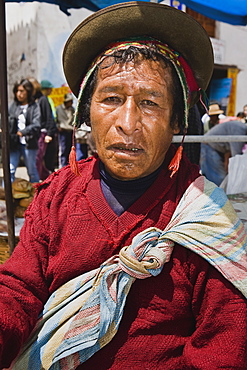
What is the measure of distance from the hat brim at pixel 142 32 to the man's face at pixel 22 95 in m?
5.33

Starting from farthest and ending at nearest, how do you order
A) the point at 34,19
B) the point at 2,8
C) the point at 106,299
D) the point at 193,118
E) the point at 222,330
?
the point at 34,19 → the point at 193,118 → the point at 2,8 → the point at 106,299 → the point at 222,330

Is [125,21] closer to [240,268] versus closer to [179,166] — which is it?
[179,166]

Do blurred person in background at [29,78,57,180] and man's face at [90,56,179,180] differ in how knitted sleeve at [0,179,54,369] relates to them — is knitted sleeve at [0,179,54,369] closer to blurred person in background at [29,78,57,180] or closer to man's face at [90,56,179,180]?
man's face at [90,56,179,180]

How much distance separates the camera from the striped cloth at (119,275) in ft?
4.34

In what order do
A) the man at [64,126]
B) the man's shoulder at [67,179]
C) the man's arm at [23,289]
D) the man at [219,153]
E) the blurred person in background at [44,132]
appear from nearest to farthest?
the man's arm at [23,289], the man's shoulder at [67,179], the man at [219,153], the blurred person in background at [44,132], the man at [64,126]

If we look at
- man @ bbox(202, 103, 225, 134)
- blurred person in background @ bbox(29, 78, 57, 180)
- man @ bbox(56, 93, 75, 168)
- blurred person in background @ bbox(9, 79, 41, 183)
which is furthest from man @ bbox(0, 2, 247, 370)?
man @ bbox(56, 93, 75, 168)

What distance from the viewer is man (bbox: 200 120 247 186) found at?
5.07 meters

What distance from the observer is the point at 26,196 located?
3.14 m

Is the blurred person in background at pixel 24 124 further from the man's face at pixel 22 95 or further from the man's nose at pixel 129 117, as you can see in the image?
the man's nose at pixel 129 117

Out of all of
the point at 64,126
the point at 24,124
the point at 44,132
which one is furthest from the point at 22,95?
the point at 64,126

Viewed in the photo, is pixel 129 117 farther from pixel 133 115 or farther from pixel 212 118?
pixel 212 118

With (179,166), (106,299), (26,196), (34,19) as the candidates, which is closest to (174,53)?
(179,166)

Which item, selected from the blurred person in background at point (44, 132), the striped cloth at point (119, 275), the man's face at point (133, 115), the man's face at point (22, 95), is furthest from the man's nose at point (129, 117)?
the blurred person in background at point (44, 132)

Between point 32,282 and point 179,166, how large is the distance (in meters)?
0.74
